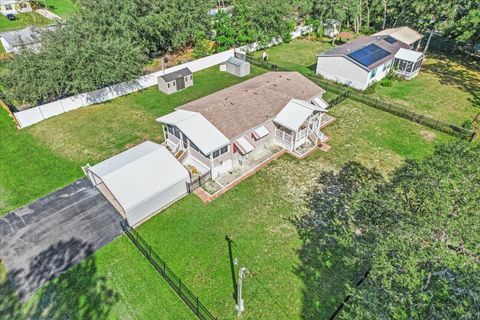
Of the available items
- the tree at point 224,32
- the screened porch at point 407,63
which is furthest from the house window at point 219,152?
the screened porch at point 407,63

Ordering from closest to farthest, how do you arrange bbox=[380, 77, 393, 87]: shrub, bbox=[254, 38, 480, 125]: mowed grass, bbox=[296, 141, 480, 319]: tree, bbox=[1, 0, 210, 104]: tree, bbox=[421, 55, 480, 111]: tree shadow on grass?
Result: 1. bbox=[296, 141, 480, 319]: tree
2. bbox=[1, 0, 210, 104]: tree
3. bbox=[254, 38, 480, 125]: mowed grass
4. bbox=[380, 77, 393, 87]: shrub
5. bbox=[421, 55, 480, 111]: tree shadow on grass

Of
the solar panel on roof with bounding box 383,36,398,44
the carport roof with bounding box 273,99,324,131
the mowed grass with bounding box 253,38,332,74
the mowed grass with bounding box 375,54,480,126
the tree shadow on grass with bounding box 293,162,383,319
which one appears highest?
the solar panel on roof with bounding box 383,36,398,44

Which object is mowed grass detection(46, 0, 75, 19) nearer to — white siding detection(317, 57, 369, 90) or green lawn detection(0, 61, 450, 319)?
green lawn detection(0, 61, 450, 319)

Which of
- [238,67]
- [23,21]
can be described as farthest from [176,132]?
[23,21]

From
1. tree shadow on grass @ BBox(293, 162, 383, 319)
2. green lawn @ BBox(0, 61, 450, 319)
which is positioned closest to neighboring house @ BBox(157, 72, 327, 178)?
green lawn @ BBox(0, 61, 450, 319)

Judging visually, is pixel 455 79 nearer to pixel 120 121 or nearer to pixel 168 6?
pixel 168 6

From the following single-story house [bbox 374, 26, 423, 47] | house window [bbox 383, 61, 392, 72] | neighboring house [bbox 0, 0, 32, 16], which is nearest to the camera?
house window [bbox 383, 61, 392, 72]

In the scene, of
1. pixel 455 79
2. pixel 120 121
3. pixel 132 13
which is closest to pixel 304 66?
pixel 455 79
